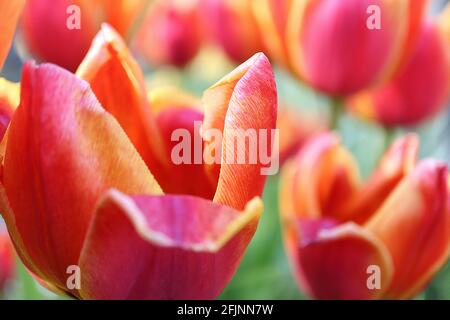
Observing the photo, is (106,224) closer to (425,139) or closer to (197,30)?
(197,30)

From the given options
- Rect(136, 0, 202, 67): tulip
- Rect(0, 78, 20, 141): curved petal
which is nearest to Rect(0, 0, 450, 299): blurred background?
Rect(136, 0, 202, 67): tulip

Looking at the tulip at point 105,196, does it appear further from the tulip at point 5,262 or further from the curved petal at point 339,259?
the tulip at point 5,262

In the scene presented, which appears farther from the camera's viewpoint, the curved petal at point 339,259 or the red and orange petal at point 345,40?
the red and orange petal at point 345,40

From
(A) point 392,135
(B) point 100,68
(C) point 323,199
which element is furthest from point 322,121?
(B) point 100,68

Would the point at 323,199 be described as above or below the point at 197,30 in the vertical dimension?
below

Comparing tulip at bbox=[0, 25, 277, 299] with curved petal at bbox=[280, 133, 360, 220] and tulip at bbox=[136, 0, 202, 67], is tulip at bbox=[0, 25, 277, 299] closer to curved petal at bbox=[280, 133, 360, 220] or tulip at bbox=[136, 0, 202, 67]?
curved petal at bbox=[280, 133, 360, 220]

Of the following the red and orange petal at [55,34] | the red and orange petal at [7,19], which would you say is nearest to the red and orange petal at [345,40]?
the red and orange petal at [55,34]
